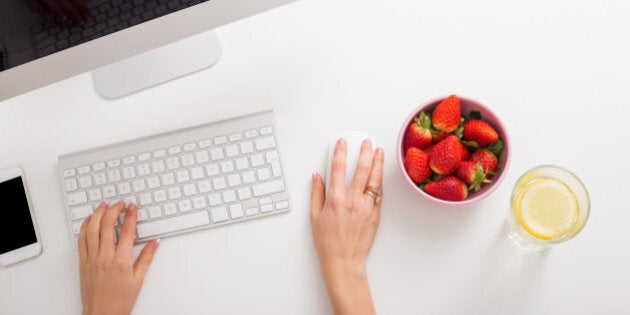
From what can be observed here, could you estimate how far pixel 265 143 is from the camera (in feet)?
2.29

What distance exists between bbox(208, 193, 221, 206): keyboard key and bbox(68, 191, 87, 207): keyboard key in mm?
179

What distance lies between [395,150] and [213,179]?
9.9 inches

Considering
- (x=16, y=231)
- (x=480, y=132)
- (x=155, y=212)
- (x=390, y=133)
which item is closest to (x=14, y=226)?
(x=16, y=231)

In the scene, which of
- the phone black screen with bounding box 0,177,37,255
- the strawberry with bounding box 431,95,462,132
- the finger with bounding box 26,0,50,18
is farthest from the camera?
the phone black screen with bounding box 0,177,37,255

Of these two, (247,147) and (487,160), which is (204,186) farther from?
(487,160)

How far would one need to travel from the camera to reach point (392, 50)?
2.35 feet

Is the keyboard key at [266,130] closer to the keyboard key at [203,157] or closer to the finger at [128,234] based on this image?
the keyboard key at [203,157]

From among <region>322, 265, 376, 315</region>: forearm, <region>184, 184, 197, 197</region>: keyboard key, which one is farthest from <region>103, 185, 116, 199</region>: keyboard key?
<region>322, 265, 376, 315</region>: forearm

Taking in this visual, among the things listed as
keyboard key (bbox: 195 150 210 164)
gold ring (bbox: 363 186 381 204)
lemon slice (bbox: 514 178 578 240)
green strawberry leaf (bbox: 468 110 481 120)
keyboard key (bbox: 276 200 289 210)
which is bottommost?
lemon slice (bbox: 514 178 578 240)

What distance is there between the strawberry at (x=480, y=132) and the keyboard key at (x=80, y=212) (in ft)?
1.70

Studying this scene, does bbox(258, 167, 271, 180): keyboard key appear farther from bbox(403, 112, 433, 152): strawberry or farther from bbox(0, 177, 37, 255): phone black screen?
bbox(0, 177, 37, 255): phone black screen

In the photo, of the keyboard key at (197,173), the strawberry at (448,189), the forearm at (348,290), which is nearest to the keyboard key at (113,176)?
the keyboard key at (197,173)

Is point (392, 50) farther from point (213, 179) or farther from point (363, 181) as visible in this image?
point (213, 179)

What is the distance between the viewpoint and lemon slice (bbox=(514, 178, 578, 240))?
625 mm
